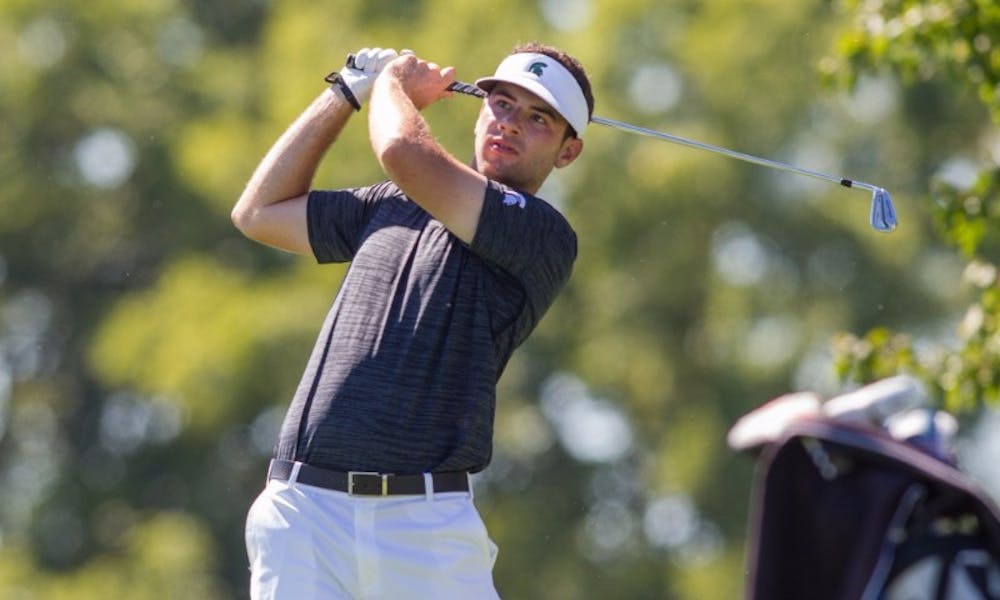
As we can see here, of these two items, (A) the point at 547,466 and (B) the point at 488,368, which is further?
(A) the point at 547,466

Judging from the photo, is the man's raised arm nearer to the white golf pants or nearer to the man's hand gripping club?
the man's hand gripping club

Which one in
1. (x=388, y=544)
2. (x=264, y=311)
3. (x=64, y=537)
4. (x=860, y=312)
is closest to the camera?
(x=388, y=544)

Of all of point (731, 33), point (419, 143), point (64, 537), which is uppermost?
point (731, 33)

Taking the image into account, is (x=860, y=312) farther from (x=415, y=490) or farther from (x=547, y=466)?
(x=415, y=490)

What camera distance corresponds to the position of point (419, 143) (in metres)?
6.03

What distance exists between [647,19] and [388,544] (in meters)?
18.9

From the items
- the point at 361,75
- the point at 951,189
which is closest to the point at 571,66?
the point at 361,75

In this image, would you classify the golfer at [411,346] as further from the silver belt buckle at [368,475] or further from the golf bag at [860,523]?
the golf bag at [860,523]

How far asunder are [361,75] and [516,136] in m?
0.44

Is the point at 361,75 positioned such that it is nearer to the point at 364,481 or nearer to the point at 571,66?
the point at 571,66

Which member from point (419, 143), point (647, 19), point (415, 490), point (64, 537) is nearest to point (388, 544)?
point (415, 490)

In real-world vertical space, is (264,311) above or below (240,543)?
above

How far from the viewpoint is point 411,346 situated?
594 cm

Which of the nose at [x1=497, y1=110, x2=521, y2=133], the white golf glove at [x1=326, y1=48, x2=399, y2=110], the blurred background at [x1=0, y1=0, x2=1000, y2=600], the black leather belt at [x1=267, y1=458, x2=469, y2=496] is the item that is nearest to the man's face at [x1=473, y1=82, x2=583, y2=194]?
the nose at [x1=497, y1=110, x2=521, y2=133]
